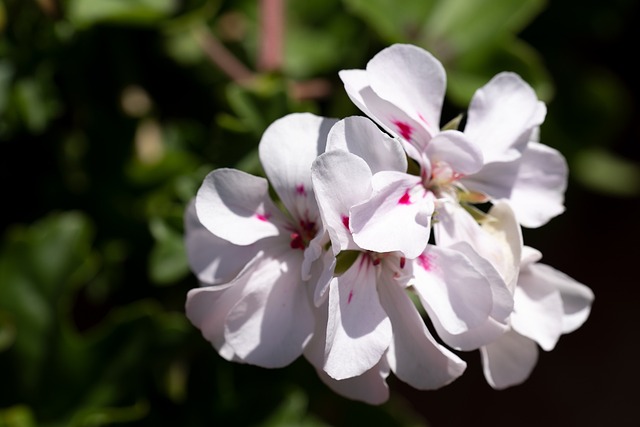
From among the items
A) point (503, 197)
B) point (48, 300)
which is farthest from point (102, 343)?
point (503, 197)

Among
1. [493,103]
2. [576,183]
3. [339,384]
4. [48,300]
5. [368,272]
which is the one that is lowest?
[576,183]

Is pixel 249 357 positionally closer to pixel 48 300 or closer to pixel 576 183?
pixel 48 300

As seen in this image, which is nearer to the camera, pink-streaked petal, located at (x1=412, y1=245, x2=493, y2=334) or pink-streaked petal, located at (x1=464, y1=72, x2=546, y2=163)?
pink-streaked petal, located at (x1=412, y1=245, x2=493, y2=334)

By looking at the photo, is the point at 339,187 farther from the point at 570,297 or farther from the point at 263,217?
the point at 570,297

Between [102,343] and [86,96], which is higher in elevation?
[86,96]

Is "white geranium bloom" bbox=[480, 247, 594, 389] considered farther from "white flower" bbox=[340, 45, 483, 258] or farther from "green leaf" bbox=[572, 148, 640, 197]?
"green leaf" bbox=[572, 148, 640, 197]

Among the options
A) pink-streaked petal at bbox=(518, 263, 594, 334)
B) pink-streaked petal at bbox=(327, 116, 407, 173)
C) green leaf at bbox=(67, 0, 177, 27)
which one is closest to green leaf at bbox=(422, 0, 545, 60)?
green leaf at bbox=(67, 0, 177, 27)
